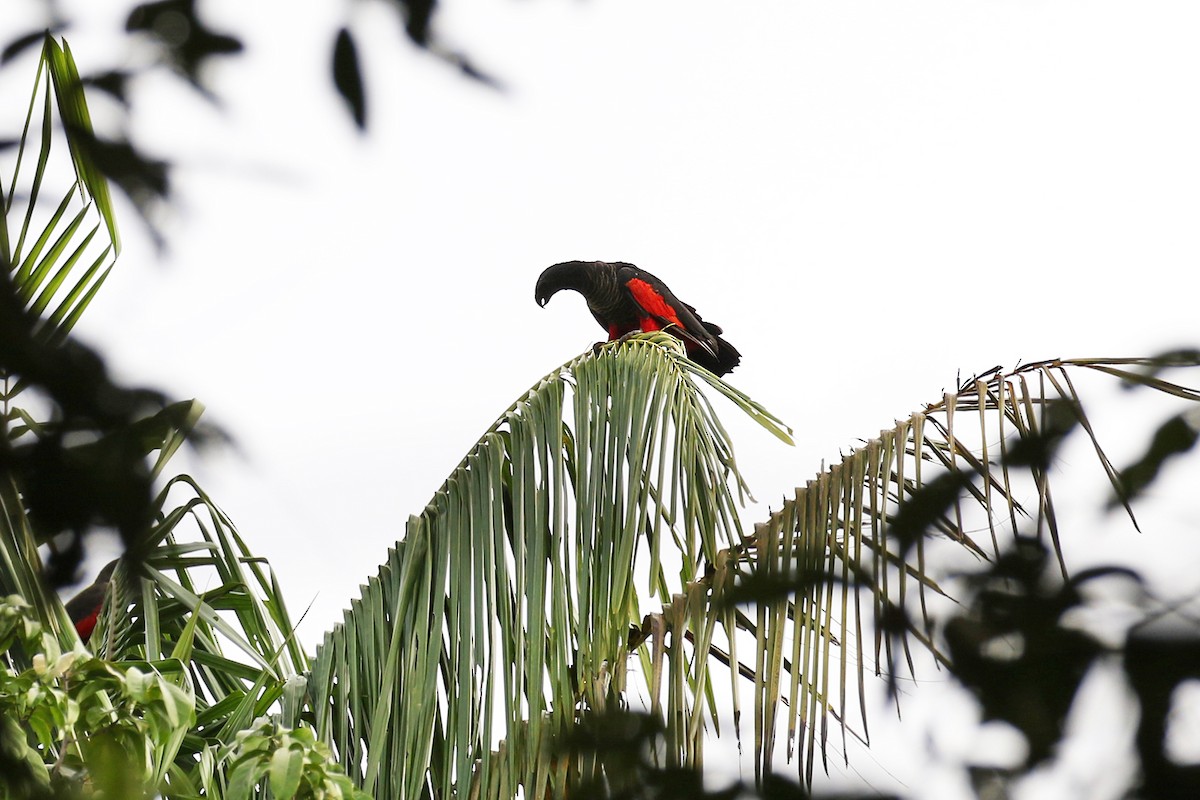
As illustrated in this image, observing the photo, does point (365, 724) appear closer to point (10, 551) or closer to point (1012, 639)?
point (10, 551)

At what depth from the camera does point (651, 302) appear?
4.66m

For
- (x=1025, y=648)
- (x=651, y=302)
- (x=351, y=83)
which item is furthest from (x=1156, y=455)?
(x=651, y=302)

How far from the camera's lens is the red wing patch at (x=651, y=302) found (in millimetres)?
4633

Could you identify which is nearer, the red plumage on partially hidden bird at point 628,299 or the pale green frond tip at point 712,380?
the pale green frond tip at point 712,380

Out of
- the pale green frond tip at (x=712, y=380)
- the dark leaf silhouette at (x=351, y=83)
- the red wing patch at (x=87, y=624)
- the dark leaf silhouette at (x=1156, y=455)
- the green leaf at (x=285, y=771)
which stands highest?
the pale green frond tip at (x=712, y=380)

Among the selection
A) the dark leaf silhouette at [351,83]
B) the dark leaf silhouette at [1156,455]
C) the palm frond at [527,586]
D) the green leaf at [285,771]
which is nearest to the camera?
the dark leaf silhouette at [1156,455]

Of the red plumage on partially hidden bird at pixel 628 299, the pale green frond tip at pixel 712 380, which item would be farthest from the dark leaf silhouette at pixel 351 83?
the red plumage on partially hidden bird at pixel 628 299

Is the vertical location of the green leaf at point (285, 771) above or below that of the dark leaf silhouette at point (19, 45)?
below

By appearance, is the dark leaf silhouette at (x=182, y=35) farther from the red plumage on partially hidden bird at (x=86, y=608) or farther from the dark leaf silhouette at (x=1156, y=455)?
the red plumage on partially hidden bird at (x=86, y=608)

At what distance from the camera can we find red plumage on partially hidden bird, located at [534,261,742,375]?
4.61 m

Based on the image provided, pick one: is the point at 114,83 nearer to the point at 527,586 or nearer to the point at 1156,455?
the point at 1156,455

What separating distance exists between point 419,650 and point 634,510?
405 millimetres

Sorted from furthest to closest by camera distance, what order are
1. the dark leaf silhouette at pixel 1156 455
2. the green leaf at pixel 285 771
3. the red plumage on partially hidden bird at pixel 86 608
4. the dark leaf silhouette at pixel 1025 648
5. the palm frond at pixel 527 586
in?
the red plumage on partially hidden bird at pixel 86 608 → the palm frond at pixel 527 586 → the green leaf at pixel 285 771 → the dark leaf silhouette at pixel 1156 455 → the dark leaf silhouette at pixel 1025 648

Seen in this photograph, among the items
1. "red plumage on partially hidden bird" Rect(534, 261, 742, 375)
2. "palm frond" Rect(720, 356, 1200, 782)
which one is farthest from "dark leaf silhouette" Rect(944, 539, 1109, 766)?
"red plumage on partially hidden bird" Rect(534, 261, 742, 375)
